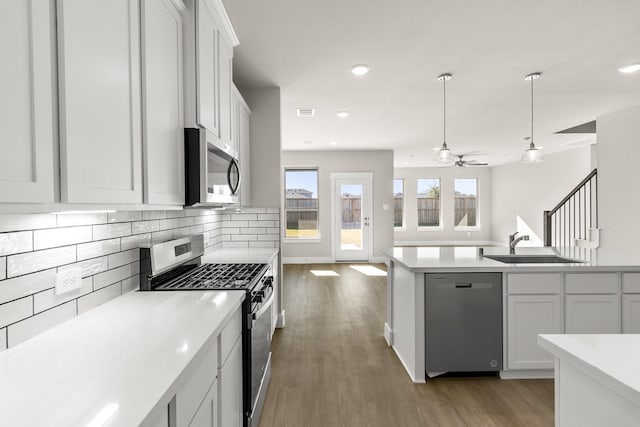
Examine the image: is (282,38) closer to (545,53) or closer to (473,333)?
(545,53)

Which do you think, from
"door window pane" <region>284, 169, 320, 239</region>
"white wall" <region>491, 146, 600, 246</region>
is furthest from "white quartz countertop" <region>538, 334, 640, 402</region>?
"white wall" <region>491, 146, 600, 246</region>

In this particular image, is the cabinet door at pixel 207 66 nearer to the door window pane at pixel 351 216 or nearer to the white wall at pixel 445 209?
the door window pane at pixel 351 216

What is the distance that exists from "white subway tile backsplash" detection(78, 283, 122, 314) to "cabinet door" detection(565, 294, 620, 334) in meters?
2.92

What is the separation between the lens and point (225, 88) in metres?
2.33

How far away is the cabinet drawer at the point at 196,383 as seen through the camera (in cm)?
98

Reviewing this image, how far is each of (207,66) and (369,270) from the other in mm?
5600

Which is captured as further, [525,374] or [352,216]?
[352,216]

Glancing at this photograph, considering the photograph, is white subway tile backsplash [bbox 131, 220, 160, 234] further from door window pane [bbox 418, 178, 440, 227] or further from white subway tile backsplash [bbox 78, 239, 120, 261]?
door window pane [bbox 418, 178, 440, 227]

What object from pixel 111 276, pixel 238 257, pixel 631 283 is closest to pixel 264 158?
pixel 238 257

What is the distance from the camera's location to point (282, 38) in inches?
107

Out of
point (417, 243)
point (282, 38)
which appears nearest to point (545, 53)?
point (282, 38)

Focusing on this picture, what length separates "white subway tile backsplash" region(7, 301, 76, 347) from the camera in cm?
107

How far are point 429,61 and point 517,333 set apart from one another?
2.40 m

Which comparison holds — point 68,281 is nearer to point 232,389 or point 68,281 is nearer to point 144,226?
Result: point 144,226
